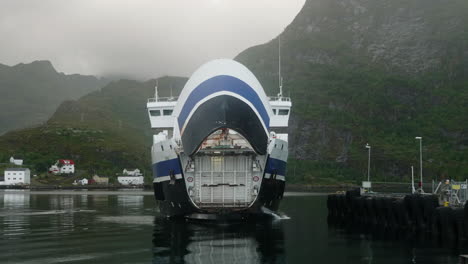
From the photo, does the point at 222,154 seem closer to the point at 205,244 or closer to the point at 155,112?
the point at 205,244

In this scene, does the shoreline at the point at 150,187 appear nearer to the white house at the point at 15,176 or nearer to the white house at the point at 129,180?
the white house at the point at 15,176

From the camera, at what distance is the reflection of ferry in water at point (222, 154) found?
3562 centimetres

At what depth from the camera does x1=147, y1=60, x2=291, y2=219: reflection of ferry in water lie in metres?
35.6

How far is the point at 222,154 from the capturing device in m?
37.7

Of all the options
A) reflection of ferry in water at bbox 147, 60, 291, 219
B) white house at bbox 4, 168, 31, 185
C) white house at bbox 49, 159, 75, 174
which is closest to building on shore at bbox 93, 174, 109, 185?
white house at bbox 49, 159, 75, 174

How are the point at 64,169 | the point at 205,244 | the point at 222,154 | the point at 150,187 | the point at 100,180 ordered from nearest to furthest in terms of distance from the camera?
the point at 205,244 → the point at 222,154 → the point at 150,187 → the point at 100,180 → the point at 64,169

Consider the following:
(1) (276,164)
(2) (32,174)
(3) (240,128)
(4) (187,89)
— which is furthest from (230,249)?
(2) (32,174)

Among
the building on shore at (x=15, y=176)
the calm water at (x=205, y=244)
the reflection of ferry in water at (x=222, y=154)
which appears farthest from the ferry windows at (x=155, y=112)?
the building on shore at (x=15, y=176)

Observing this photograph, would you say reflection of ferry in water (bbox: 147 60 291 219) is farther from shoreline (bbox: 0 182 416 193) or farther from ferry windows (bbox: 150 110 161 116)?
shoreline (bbox: 0 182 416 193)

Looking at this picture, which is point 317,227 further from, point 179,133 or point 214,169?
point 179,133

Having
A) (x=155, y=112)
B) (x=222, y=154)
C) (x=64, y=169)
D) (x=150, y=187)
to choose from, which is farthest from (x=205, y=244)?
(x=64, y=169)

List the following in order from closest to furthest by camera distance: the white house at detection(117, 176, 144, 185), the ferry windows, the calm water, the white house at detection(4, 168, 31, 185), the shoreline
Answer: the calm water < the ferry windows < the shoreline < the white house at detection(4, 168, 31, 185) < the white house at detection(117, 176, 144, 185)

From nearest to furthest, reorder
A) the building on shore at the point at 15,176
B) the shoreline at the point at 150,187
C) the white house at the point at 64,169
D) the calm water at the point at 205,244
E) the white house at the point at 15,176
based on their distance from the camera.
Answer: the calm water at the point at 205,244, the shoreline at the point at 150,187, the building on shore at the point at 15,176, the white house at the point at 15,176, the white house at the point at 64,169

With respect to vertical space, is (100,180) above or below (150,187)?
above
